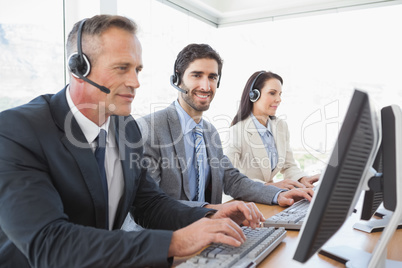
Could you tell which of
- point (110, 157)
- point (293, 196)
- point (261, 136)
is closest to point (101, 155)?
point (110, 157)

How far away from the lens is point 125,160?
1298 mm

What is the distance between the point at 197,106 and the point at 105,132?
2.57 feet

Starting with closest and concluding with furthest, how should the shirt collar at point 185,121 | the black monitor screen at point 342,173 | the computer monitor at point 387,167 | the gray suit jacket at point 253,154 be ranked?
1. the black monitor screen at point 342,173
2. the computer monitor at point 387,167
3. the shirt collar at point 185,121
4. the gray suit jacket at point 253,154

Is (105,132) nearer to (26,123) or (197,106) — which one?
(26,123)

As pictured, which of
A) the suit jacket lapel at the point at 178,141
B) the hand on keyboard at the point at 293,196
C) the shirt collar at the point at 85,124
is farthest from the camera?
the suit jacket lapel at the point at 178,141

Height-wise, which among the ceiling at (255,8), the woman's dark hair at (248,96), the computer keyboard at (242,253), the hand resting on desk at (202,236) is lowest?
the computer keyboard at (242,253)

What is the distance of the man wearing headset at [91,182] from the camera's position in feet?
2.82

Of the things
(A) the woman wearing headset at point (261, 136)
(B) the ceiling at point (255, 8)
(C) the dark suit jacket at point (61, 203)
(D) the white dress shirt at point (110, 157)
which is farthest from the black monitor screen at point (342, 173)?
(B) the ceiling at point (255, 8)

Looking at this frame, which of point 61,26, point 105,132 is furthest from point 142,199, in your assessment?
point 61,26

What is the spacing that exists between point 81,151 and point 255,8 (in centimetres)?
329

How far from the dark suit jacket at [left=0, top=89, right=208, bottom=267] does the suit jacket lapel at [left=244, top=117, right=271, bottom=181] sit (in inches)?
52.7

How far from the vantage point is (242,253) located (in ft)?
2.96

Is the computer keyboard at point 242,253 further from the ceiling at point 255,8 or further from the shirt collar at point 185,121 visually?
the ceiling at point 255,8

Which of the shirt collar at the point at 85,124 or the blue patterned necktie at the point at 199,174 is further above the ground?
the shirt collar at the point at 85,124
